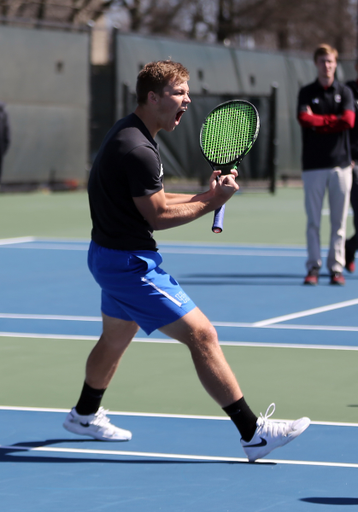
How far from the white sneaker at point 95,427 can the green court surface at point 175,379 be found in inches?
20.4

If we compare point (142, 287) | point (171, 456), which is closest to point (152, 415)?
point (171, 456)

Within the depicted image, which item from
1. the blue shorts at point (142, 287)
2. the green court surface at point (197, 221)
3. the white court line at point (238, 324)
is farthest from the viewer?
the green court surface at point (197, 221)

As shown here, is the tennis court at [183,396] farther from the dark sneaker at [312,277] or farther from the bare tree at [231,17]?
the bare tree at [231,17]

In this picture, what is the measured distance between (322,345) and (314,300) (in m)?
1.93

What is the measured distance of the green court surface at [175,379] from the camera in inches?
215

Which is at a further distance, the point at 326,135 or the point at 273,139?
the point at 273,139

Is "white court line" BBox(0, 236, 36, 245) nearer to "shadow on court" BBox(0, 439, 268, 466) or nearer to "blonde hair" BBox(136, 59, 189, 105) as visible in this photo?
"shadow on court" BBox(0, 439, 268, 466)

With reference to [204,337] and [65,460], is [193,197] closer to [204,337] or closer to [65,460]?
[204,337]

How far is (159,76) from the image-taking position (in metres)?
4.38

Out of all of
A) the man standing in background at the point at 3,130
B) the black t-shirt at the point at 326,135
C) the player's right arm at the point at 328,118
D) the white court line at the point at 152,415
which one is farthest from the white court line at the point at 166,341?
the man standing in background at the point at 3,130

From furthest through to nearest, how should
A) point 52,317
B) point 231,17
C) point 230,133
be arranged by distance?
point 231,17
point 52,317
point 230,133

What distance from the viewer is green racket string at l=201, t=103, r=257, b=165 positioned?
483cm

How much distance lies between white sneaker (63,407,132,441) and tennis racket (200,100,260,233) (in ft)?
4.24

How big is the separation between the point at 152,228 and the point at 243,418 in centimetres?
91
